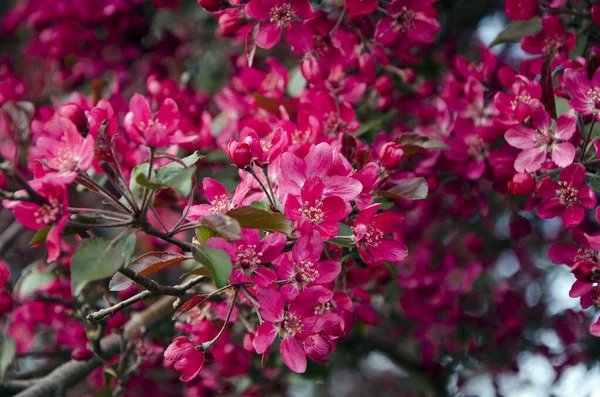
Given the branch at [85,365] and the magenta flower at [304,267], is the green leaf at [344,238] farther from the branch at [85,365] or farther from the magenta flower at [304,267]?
the branch at [85,365]

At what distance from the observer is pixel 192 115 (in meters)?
1.85

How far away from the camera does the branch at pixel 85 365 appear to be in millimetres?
1586

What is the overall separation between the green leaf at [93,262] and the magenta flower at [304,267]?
29 cm

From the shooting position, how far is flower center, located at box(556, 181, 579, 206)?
3.97ft

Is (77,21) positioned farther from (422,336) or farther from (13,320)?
(422,336)

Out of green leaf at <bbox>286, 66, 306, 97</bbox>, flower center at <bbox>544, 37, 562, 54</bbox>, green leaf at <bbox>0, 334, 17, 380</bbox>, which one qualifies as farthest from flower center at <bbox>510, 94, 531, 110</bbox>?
green leaf at <bbox>0, 334, 17, 380</bbox>

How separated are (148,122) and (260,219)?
400mm

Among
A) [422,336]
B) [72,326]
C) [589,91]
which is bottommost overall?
[422,336]

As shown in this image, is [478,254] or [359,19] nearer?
[359,19]

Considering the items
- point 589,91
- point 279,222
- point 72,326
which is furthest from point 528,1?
point 72,326

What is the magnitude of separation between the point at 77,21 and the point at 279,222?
5.77ft

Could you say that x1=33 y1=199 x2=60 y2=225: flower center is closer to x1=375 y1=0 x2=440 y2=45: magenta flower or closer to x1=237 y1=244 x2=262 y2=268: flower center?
x1=237 y1=244 x2=262 y2=268: flower center

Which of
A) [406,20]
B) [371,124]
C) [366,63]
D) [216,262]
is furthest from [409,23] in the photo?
[216,262]

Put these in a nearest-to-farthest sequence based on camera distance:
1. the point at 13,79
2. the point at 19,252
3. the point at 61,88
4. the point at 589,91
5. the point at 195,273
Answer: the point at 195,273
the point at 589,91
the point at 13,79
the point at 61,88
the point at 19,252
